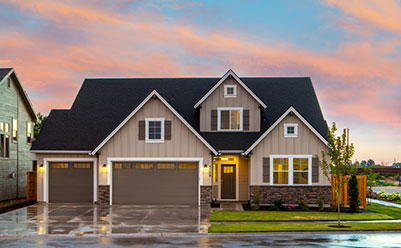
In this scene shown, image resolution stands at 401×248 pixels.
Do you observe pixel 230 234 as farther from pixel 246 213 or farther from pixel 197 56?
pixel 197 56

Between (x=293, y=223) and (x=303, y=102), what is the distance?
1485 cm

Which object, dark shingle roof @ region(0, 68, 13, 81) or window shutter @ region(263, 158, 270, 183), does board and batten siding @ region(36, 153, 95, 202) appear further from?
window shutter @ region(263, 158, 270, 183)

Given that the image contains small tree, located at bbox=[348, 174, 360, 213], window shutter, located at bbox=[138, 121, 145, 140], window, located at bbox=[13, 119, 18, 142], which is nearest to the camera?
small tree, located at bbox=[348, 174, 360, 213]

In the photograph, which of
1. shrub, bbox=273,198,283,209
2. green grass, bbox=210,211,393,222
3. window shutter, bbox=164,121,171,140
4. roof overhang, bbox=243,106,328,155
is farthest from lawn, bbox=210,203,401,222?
window shutter, bbox=164,121,171,140

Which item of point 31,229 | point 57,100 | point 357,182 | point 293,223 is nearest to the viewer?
point 31,229

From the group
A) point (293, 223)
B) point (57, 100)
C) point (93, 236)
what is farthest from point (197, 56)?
point (93, 236)

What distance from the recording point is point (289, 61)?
124 ft

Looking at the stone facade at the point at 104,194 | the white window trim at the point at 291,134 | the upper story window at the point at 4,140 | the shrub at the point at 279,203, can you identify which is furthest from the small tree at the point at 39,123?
the shrub at the point at 279,203

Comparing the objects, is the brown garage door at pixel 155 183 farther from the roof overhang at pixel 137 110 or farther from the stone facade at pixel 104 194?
the roof overhang at pixel 137 110

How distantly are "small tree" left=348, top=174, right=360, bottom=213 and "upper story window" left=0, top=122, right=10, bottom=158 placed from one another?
22.0 meters

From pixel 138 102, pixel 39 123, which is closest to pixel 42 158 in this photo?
pixel 138 102

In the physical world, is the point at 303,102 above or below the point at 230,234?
above

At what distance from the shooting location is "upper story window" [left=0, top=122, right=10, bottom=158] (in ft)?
103

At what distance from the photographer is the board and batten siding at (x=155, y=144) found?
28469 mm
